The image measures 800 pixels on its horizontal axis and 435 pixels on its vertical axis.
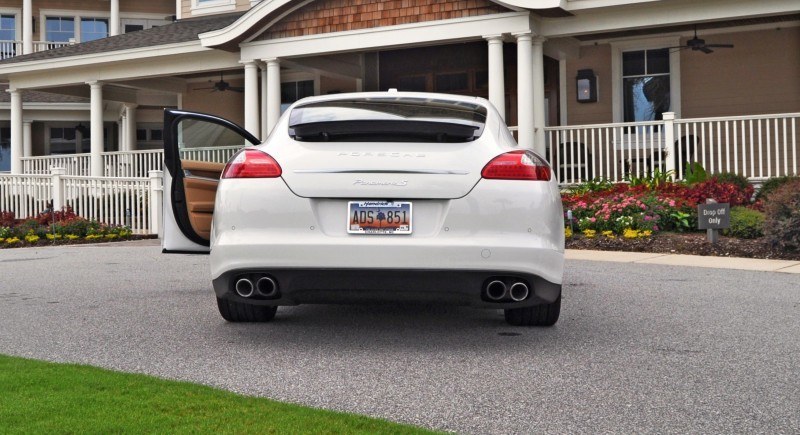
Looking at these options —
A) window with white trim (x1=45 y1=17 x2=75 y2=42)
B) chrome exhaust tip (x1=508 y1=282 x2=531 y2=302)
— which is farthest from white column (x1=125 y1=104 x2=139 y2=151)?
chrome exhaust tip (x1=508 y1=282 x2=531 y2=302)

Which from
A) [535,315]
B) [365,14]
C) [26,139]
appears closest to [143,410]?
[535,315]

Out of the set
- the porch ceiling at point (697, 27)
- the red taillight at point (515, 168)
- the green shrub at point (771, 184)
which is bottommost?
the red taillight at point (515, 168)

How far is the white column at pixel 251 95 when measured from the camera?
1716 cm

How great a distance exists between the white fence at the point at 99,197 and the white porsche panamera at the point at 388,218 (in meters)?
11.3

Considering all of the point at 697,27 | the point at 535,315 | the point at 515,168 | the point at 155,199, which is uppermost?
the point at 697,27

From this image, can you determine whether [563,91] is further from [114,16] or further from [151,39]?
[114,16]

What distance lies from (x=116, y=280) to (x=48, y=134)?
2164 centimetres

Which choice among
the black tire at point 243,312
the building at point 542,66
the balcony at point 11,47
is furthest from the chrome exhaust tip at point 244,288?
the balcony at point 11,47

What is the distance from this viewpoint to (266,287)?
5039 millimetres

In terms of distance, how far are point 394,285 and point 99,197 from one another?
13380 mm

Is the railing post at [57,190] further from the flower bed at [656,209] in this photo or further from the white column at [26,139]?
the flower bed at [656,209]

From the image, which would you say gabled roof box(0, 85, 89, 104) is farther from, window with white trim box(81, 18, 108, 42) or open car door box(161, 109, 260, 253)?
open car door box(161, 109, 260, 253)

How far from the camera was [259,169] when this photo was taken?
16.5ft

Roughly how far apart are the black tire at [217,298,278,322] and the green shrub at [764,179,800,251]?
7138 millimetres
